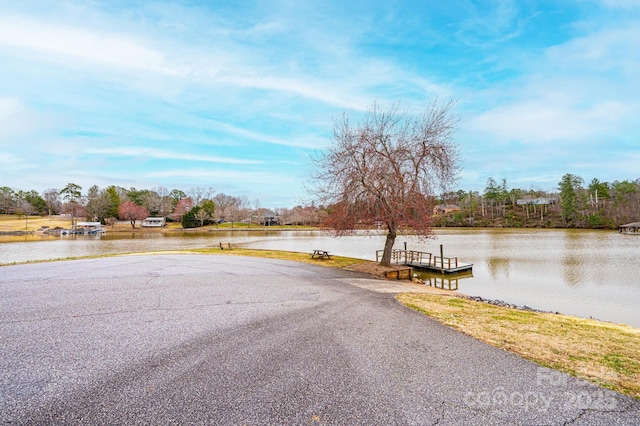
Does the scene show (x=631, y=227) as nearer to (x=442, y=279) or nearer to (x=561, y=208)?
(x=561, y=208)

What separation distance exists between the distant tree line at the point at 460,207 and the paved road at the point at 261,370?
55949 mm

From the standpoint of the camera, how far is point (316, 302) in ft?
26.4

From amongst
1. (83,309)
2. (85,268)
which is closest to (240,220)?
(85,268)

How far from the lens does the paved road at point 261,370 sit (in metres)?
3.31

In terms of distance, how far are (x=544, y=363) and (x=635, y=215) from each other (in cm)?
9132

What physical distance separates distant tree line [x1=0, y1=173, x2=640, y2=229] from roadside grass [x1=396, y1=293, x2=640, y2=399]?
54.9m

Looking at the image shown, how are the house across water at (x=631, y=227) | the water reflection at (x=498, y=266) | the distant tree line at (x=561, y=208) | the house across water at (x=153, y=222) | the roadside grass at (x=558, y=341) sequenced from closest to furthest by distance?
1. the roadside grass at (x=558, y=341)
2. the water reflection at (x=498, y=266)
3. the house across water at (x=631, y=227)
4. the distant tree line at (x=561, y=208)
5. the house across water at (x=153, y=222)

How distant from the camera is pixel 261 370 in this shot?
421cm

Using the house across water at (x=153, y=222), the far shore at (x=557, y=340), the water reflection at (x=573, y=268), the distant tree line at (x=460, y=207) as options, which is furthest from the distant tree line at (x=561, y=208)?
the house across water at (x=153, y=222)

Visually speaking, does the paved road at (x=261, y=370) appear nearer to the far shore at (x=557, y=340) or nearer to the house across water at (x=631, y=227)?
the far shore at (x=557, y=340)

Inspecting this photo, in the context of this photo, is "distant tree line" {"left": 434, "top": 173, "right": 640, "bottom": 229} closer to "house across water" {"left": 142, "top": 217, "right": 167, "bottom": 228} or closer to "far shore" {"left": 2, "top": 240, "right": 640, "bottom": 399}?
"far shore" {"left": 2, "top": 240, "right": 640, "bottom": 399}

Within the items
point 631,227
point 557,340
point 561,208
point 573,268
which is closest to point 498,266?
point 573,268

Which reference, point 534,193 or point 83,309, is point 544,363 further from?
point 534,193

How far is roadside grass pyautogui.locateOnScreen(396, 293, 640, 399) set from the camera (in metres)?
4.42
